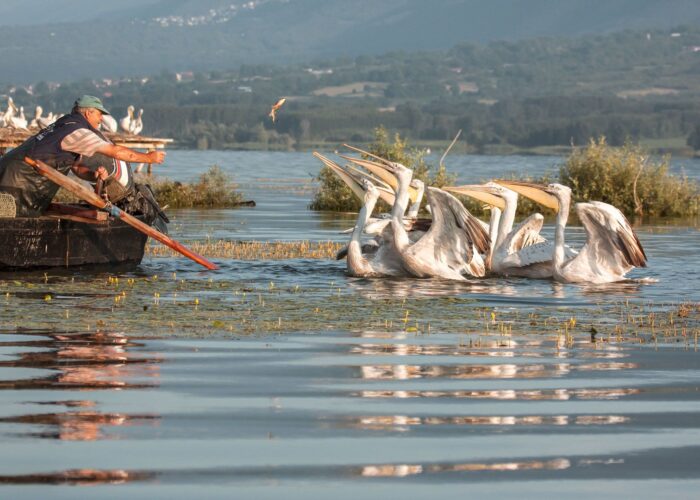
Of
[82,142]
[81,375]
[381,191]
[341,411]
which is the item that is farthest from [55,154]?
[341,411]

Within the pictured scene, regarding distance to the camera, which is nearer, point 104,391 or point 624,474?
point 624,474

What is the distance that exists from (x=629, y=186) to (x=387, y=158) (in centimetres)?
563

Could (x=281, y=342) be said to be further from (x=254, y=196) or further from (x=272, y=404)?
(x=254, y=196)

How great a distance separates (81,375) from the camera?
12.1 metres

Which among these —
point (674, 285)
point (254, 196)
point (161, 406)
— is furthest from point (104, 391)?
point (254, 196)

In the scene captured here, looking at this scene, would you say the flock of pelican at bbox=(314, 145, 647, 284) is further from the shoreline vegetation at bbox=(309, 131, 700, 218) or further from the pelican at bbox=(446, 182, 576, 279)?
the shoreline vegetation at bbox=(309, 131, 700, 218)

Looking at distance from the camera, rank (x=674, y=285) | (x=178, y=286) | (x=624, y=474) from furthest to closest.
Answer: (x=674, y=285) < (x=178, y=286) < (x=624, y=474)

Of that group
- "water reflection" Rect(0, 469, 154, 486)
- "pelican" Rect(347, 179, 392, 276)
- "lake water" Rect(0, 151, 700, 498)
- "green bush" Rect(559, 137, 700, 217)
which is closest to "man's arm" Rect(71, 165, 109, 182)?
"lake water" Rect(0, 151, 700, 498)

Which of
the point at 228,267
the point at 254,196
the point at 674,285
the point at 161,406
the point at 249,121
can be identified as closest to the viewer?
the point at 161,406

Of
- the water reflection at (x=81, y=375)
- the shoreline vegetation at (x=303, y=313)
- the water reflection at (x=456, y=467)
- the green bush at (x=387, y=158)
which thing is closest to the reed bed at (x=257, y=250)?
the shoreline vegetation at (x=303, y=313)

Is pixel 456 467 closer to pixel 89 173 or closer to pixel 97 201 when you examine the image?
pixel 97 201

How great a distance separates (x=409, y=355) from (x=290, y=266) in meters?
9.24

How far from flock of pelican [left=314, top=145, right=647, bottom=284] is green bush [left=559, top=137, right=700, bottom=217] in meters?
17.2

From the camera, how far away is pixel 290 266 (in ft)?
74.9
